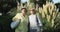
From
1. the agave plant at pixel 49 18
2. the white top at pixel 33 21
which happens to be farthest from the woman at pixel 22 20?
the agave plant at pixel 49 18

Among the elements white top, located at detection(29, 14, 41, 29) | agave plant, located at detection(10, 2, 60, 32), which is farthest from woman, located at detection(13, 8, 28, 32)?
agave plant, located at detection(10, 2, 60, 32)

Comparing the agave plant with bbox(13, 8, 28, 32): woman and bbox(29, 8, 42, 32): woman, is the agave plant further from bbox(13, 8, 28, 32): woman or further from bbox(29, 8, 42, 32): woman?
bbox(29, 8, 42, 32): woman

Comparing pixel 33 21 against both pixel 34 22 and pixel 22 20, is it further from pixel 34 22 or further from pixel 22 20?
pixel 22 20

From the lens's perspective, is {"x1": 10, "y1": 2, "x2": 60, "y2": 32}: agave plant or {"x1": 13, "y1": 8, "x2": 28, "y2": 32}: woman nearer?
{"x1": 13, "y1": 8, "x2": 28, "y2": 32}: woman

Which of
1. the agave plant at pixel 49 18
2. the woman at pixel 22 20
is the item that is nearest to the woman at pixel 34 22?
the woman at pixel 22 20

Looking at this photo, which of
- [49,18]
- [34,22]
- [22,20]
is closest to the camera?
[34,22]

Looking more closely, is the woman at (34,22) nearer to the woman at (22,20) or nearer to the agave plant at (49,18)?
the woman at (22,20)

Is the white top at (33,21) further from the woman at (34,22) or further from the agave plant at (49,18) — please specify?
the agave plant at (49,18)

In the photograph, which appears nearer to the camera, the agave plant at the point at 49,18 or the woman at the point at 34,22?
the woman at the point at 34,22

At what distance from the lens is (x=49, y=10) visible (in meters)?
10.6

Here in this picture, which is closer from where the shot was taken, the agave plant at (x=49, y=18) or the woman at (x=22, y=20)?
the woman at (x=22, y=20)

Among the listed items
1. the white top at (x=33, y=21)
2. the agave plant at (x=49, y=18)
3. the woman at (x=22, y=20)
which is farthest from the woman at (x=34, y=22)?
the agave plant at (x=49, y=18)

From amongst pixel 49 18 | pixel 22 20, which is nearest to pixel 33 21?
pixel 22 20

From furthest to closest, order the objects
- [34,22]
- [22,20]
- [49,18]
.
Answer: [49,18] → [22,20] → [34,22]
